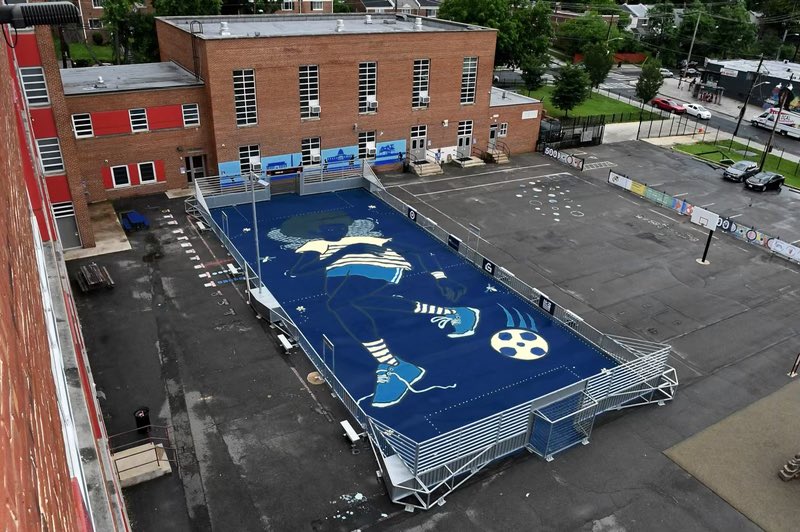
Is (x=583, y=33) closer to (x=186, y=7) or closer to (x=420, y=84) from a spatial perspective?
(x=420, y=84)

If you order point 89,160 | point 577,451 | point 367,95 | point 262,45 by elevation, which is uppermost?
point 262,45

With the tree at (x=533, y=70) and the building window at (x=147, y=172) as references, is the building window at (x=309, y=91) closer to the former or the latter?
the building window at (x=147, y=172)

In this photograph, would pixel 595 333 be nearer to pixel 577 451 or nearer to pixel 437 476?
pixel 577 451

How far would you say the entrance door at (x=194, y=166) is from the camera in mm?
37688

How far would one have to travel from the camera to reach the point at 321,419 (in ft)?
64.6

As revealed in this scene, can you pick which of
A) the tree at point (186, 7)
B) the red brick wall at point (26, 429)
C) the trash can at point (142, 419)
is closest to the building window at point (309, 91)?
the tree at point (186, 7)

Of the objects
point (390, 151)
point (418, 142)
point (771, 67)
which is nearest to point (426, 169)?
point (418, 142)

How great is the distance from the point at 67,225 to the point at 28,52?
7894mm

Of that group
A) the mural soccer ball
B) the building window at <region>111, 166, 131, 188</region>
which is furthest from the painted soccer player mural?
the building window at <region>111, 166, 131, 188</region>

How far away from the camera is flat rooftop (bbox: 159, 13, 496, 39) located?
40750 millimetres

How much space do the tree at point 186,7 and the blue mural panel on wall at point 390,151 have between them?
71.7 ft

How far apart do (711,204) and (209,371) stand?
34.4 meters

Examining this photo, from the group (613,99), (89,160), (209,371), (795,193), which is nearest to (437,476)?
(209,371)

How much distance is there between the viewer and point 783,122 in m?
59.2
